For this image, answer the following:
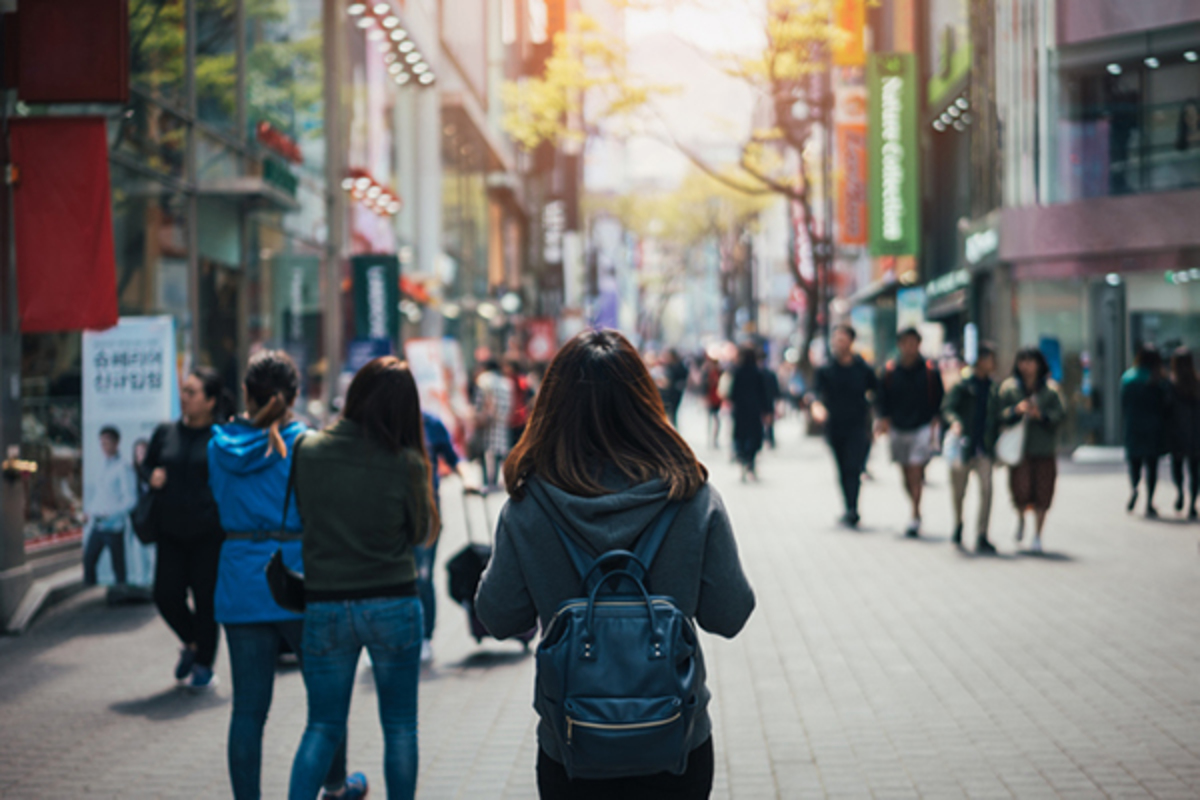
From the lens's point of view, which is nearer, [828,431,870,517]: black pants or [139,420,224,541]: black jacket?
[139,420,224,541]: black jacket

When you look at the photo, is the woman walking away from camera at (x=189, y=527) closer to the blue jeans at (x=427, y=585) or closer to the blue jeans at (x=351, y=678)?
the blue jeans at (x=427, y=585)

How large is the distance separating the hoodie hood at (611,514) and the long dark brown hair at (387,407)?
177 centimetres

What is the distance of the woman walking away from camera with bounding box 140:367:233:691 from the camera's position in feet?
24.2

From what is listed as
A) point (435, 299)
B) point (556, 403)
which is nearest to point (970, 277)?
point (435, 299)

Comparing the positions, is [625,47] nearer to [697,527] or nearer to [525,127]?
[525,127]

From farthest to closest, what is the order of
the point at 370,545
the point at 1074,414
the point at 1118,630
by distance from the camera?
the point at 1074,414 → the point at 1118,630 → the point at 370,545

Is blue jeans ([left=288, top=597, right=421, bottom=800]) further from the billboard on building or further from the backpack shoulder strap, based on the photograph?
the billboard on building

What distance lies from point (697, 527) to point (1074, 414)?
23204 millimetres

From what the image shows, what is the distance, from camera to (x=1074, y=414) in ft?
81.4

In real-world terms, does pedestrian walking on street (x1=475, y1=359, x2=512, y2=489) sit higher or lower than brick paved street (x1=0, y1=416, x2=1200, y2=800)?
higher

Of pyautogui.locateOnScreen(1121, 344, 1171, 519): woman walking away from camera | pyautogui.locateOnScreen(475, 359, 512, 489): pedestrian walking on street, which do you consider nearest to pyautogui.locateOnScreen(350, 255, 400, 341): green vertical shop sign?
pyautogui.locateOnScreen(475, 359, 512, 489): pedestrian walking on street

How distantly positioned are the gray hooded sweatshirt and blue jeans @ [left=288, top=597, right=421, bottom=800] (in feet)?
5.12

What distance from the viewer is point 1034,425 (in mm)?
12102

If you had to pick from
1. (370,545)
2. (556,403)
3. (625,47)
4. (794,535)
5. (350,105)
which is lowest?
(794,535)
